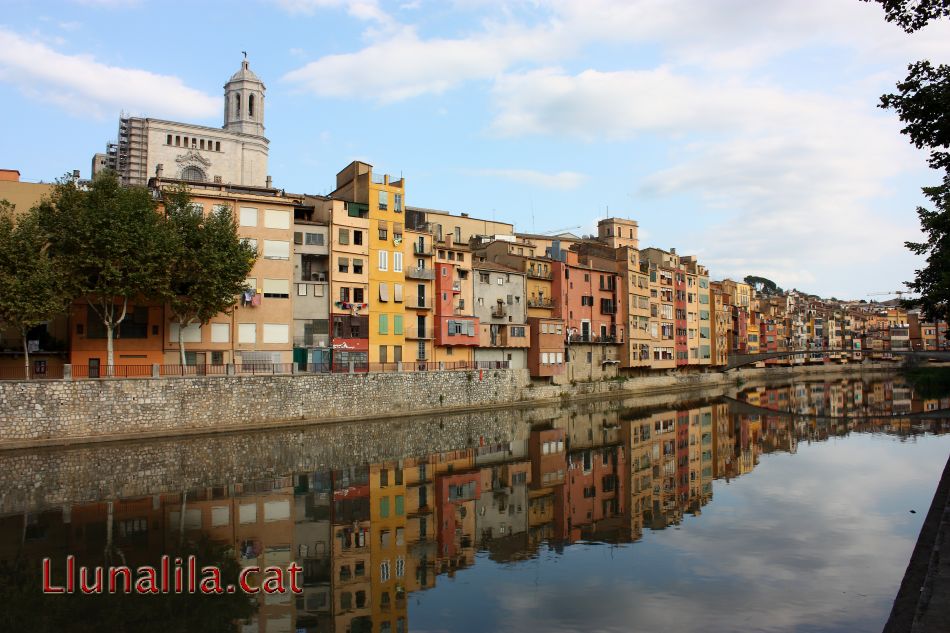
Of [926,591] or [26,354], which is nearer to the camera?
[926,591]

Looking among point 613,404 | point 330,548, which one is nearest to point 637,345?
point 613,404

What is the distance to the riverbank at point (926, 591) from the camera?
380 inches

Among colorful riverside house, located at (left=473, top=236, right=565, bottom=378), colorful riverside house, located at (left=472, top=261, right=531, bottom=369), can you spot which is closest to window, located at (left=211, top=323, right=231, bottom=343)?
colorful riverside house, located at (left=472, top=261, right=531, bottom=369)

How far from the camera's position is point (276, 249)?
47.0 metres

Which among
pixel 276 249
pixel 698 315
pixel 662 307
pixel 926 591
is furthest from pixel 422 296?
pixel 698 315

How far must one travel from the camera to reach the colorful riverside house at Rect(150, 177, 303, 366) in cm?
4388

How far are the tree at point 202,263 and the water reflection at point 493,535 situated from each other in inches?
548

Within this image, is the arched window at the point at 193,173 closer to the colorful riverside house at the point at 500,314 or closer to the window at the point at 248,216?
the window at the point at 248,216

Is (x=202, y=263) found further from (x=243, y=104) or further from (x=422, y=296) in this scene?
(x=243, y=104)

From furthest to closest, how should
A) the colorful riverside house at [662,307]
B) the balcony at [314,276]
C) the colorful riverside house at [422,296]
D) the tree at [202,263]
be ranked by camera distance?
the colorful riverside house at [662,307] < the colorful riverside house at [422,296] < the balcony at [314,276] < the tree at [202,263]

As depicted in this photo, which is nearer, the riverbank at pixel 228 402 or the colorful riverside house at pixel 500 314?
the riverbank at pixel 228 402

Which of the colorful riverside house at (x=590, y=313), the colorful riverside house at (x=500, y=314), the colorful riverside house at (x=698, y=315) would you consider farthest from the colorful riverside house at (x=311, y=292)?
the colorful riverside house at (x=698, y=315)

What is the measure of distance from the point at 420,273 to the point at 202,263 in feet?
64.8

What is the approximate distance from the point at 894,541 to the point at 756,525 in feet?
12.4
